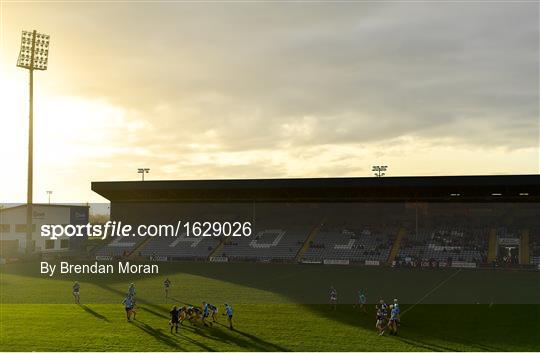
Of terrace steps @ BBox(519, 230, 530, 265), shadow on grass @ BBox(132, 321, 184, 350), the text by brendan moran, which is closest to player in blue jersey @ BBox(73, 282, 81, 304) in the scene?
shadow on grass @ BBox(132, 321, 184, 350)

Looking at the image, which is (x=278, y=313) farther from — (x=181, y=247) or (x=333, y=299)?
(x=181, y=247)

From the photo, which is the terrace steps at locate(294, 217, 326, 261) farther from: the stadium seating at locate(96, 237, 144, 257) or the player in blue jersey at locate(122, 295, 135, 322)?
the player in blue jersey at locate(122, 295, 135, 322)

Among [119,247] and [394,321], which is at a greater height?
[119,247]

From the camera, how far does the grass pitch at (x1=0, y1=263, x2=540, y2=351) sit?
26.6 m

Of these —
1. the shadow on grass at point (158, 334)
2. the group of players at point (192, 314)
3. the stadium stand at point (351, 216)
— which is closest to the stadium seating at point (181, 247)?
the stadium stand at point (351, 216)

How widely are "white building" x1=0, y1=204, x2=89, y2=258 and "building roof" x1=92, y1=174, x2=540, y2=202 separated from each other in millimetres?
9528

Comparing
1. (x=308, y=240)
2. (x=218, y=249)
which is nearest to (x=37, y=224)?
(x=218, y=249)

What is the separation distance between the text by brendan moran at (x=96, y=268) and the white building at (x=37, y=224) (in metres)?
15.4

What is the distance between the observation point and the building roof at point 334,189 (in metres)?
66.8

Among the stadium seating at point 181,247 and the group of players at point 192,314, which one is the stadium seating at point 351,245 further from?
the group of players at point 192,314

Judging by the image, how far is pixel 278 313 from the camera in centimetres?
3403

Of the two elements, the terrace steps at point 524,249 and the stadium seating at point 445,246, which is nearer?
the terrace steps at point 524,249

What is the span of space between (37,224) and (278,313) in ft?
205

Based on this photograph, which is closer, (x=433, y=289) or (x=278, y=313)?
(x=278, y=313)
